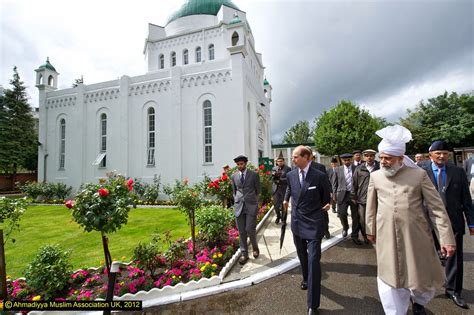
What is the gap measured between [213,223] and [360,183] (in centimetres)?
367

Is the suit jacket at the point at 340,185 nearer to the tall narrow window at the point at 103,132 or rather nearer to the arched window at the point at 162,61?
the tall narrow window at the point at 103,132

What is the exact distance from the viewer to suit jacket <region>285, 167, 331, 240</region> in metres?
3.04

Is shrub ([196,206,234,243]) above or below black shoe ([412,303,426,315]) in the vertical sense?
above

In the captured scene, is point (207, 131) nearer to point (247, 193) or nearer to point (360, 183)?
point (247, 193)

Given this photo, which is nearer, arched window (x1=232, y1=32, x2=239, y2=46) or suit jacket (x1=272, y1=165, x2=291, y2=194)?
suit jacket (x1=272, y1=165, x2=291, y2=194)

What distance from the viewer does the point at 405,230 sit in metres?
2.20

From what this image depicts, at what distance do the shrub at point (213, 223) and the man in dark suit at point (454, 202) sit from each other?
388cm

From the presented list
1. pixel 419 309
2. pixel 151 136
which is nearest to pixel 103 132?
pixel 151 136

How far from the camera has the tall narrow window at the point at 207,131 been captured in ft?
50.3

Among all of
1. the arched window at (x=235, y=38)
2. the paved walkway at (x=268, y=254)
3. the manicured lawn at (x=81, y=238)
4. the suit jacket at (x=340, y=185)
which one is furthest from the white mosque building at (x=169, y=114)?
the suit jacket at (x=340, y=185)

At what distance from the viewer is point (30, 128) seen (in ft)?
82.2

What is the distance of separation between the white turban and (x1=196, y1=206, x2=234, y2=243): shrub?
3686 mm

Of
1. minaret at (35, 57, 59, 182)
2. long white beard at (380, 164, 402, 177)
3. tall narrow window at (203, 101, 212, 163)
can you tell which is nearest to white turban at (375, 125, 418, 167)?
long white beard at (380, 164, 402, 177)

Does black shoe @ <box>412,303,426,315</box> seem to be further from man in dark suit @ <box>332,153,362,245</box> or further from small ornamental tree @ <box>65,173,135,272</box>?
small ornamental tree @ <box>65,173,135,272</box>
